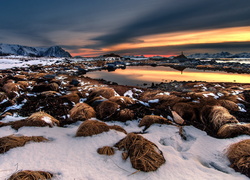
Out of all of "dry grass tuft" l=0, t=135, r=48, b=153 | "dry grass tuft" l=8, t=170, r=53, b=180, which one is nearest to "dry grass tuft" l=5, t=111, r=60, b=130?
"dry grass tuft" l=0, t=135, r=48, b=153

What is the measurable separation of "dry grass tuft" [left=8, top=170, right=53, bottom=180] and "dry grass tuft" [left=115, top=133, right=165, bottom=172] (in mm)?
2037

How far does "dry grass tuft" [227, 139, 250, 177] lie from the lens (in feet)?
10.9

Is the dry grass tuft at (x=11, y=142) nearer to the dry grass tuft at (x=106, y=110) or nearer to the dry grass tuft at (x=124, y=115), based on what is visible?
the dry grass tuft at (x=106, y=110)

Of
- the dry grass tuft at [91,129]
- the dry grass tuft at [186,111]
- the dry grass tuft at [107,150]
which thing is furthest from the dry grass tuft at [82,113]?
the dry grass tuft at [186,111]

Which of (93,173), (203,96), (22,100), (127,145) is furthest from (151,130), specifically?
(22,100)

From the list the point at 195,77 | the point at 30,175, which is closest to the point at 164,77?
the point at 195,77

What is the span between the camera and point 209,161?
393 centimetres

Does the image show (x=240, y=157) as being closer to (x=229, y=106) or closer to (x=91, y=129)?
(x=91, y=129)

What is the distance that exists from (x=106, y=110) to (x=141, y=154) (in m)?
4.51

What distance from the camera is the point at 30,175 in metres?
2.82

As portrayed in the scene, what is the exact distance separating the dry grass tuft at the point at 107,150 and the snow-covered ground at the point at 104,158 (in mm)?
130

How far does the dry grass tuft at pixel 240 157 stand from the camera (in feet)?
10.9

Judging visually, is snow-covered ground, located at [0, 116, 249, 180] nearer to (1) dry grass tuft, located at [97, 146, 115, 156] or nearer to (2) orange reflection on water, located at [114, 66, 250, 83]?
(1) dry grass tuft, located at [97, 146, 115, 156]

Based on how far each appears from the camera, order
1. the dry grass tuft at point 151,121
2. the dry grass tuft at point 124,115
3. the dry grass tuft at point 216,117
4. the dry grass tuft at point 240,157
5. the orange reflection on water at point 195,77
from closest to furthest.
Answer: the dry grass tuft at point 240,157 < the dry grass tuft at point 216,117 < the dry grass tuft at point 151,121 < the dry grass tuft at point 124,115 < the orange reflection on water at point 195,77
